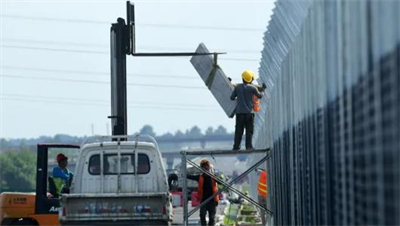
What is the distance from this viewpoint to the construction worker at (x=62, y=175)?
69.9ft

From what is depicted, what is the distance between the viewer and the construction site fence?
6.90m

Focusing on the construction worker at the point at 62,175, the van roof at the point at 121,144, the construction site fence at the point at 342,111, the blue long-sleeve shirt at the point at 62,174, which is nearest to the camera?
the construction site fence at the point at 342,111

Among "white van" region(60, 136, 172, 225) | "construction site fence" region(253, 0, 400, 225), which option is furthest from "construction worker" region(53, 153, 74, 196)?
"construction site fence" region(253, 0, 400, 225)

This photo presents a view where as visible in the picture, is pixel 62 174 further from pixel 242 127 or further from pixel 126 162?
pixel 242 127

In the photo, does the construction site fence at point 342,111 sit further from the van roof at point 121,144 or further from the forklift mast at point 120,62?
the forklift mast at point 120,62

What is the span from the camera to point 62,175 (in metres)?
21.6

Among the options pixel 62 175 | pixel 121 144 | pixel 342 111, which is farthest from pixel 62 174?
pixel 342 111

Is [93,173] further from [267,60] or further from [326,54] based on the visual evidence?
[326,54]

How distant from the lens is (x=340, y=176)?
9305mm

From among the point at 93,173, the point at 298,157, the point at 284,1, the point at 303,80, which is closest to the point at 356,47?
the point at 303,80

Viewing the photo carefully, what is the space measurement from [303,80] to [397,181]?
6.67 m

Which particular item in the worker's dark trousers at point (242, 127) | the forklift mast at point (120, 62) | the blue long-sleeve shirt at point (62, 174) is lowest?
the blue long-sleeve shirt at point (62, 174)

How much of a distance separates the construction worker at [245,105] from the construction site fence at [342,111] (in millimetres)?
4565

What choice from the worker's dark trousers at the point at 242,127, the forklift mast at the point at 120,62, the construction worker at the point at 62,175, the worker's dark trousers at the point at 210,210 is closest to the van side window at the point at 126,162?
the construction worker at the point at 62,175
